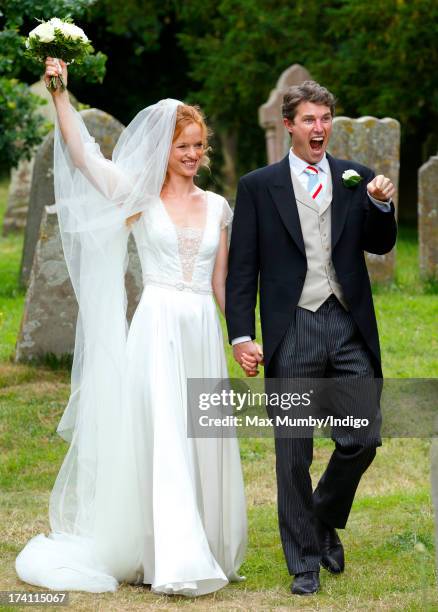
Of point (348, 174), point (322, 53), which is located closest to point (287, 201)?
point (348, 174)

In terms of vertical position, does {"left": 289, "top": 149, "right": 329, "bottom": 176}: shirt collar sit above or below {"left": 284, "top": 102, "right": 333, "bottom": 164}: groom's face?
below

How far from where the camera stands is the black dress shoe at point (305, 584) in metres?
6.08

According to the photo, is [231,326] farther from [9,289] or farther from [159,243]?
[9,289]

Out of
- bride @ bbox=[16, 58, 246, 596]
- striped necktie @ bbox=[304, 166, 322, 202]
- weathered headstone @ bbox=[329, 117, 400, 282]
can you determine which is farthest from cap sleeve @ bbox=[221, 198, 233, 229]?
weathered headstone @ bbox=[329, 117, 400, 282]

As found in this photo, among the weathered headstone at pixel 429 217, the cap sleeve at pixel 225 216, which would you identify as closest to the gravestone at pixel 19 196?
the weathered headstone at pixel 429 217

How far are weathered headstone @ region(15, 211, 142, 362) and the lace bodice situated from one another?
13.6ft

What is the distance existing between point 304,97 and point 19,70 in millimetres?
8144

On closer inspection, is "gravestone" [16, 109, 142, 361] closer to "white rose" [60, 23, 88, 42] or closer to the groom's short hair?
"white rose" [60, 23, 88, 42]

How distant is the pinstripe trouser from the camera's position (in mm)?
6137

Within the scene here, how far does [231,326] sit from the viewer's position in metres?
6.32

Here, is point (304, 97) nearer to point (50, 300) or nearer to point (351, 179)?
point (351, 179)

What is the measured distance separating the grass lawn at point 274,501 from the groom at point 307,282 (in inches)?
13.4

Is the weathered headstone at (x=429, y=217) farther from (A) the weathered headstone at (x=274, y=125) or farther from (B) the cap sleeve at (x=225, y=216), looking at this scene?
(B) the cap sleeve at (x=225, y=216)

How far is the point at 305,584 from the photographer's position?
20.0ft
